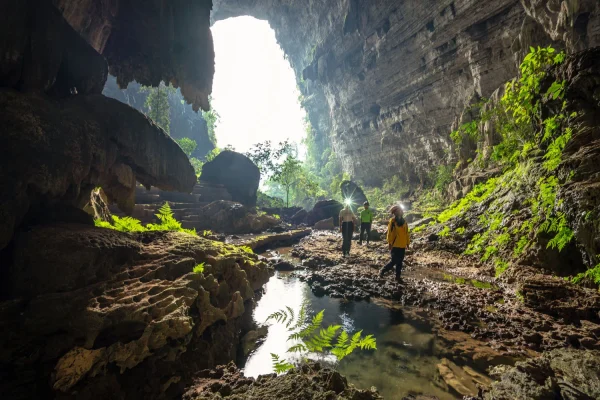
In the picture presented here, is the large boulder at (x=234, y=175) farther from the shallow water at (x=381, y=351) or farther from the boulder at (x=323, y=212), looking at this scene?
the shallow water at (x=381, y=351)

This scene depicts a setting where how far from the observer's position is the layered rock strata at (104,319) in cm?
217

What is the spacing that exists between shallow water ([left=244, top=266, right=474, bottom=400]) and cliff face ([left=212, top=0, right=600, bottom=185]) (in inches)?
618

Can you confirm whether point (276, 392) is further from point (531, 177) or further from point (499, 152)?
point (499, 152)

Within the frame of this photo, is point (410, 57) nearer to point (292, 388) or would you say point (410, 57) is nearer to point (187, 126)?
point (292, 388)

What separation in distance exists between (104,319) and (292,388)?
1958mm

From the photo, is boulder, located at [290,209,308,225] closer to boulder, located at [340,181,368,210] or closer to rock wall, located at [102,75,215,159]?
boulder, located at [340,181,368,210]

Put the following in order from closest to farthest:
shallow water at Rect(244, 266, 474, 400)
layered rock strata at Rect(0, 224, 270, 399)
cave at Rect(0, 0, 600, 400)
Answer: layered rock strata at Rect(0, 224, 270, 399) → cave at Rect(0, 0, 600, 400) → shallow water at Rect(244, 266, 474, 400)

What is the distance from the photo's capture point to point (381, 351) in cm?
336

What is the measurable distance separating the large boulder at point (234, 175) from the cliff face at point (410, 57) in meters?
17.2

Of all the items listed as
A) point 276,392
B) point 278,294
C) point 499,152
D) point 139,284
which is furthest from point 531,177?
point 139,284

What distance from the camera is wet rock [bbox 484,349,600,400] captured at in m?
1.76

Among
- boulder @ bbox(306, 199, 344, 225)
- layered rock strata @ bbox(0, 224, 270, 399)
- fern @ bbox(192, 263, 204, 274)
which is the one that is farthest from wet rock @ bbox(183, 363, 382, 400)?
boulder @ bbox(306, 199, 344, 225)

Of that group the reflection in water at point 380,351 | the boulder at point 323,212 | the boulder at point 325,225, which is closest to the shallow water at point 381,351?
the reflection in water at point 380,351

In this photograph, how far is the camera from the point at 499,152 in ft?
32.8
